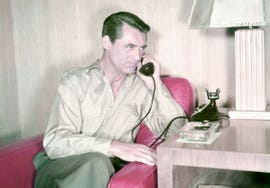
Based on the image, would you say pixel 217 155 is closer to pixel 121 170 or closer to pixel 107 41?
pixel 121 170

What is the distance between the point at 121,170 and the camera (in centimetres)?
128

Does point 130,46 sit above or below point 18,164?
above

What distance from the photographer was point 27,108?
238 centimetres

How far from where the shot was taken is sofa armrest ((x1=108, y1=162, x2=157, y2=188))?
3.91 feet

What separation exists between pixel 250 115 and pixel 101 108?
59 centimetres

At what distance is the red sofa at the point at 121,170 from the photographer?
1218 mm

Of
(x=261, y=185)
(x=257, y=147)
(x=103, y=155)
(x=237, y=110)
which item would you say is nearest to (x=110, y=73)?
(x=103, y=155)

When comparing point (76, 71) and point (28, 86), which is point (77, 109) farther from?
point (28, 86)

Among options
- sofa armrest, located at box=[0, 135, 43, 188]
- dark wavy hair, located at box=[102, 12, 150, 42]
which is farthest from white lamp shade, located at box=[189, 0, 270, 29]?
sofa armrest, located at box=[0, 135, 43, 188]

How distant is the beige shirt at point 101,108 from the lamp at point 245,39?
267 mm

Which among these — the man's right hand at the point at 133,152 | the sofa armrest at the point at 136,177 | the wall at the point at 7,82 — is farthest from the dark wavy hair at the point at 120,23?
the wall at the point at 7,82

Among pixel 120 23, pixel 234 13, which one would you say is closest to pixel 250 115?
pixel 234 13

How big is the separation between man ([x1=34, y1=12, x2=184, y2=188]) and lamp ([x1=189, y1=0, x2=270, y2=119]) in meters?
0.24

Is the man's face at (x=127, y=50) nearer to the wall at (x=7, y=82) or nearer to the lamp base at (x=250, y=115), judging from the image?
the lamp base at (x=250, y=115)
